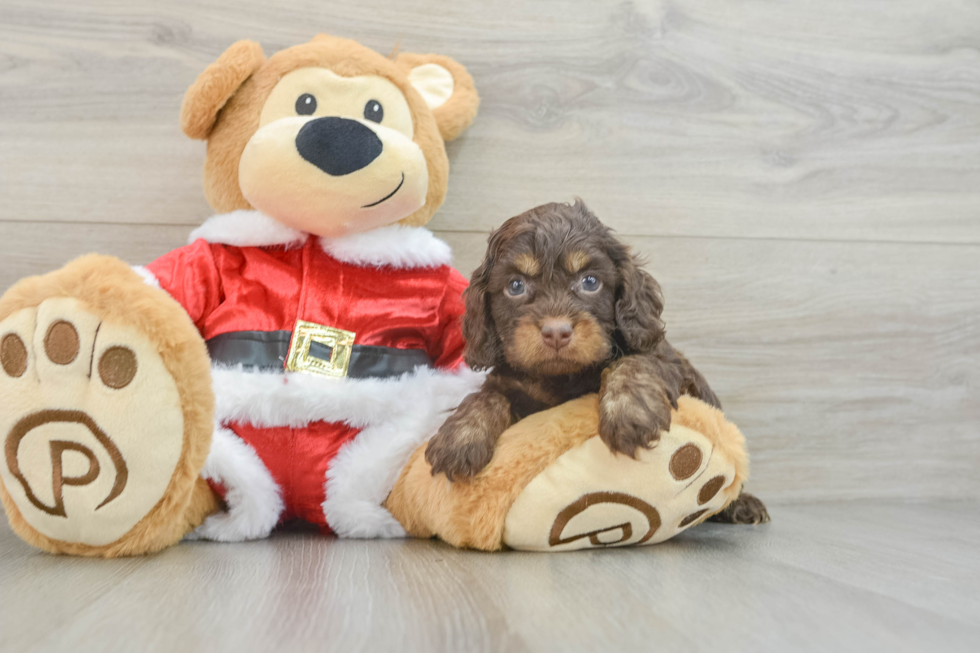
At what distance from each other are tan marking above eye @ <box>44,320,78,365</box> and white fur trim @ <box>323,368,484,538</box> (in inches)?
17.5

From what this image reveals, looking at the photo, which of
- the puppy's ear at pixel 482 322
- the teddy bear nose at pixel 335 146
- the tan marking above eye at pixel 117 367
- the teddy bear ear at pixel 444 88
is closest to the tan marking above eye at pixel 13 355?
the tan marking above eye at pixel 117 367

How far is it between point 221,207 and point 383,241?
32cm

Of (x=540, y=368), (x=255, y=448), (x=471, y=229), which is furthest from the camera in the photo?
(x=471, y=229)

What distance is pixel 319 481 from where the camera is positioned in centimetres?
125

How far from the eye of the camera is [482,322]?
3.74ft

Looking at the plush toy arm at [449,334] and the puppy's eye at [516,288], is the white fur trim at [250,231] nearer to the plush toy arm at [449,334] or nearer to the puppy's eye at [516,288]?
the plush toy arm at [449,334]

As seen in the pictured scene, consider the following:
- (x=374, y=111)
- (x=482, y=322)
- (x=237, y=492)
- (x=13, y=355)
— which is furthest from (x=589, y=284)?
(x=13, y=355)

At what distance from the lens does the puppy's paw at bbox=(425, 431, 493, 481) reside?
42.1 inches

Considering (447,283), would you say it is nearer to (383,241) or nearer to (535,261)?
(383,241)

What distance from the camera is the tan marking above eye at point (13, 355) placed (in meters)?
0.98

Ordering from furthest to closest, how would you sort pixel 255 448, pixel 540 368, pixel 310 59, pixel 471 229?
pixel 471 229, pixel 310 59, pixel 255 448, pixel 540 368

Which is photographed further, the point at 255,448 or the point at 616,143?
the point at 616,143

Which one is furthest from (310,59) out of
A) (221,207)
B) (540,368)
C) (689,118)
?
(689,118)

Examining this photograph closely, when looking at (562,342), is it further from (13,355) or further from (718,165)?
(718,165)
